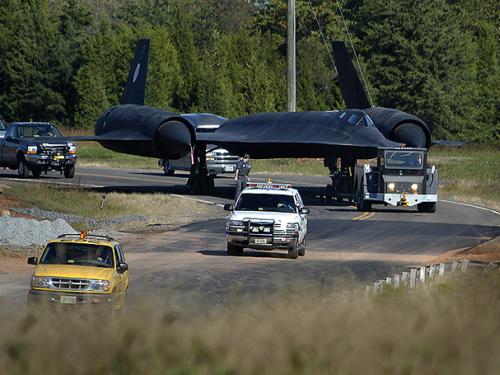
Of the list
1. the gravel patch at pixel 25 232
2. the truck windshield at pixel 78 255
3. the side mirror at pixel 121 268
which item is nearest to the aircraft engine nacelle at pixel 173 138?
the gravel patch at pixel 25 232

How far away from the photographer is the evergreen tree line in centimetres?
9869

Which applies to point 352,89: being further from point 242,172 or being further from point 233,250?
point 233,250

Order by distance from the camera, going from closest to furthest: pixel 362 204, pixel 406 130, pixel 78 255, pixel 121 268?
pixel 121 268
pixel 78 255
pixel 362 204
pixel 406 130

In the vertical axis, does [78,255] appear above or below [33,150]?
above

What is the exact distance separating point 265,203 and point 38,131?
27.0 metres

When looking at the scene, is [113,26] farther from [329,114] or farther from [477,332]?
[477,332]

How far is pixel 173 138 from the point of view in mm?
43844

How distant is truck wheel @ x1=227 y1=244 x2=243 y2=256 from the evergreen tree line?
66.3m

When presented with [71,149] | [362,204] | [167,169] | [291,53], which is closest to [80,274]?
[362,204]

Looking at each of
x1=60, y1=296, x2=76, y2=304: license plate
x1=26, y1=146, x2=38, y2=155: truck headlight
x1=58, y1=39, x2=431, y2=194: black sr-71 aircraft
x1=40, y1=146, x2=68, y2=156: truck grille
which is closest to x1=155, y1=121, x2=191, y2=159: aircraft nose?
x1=58, y1=39, x2=431, y2=194: black sr-71 aircraft

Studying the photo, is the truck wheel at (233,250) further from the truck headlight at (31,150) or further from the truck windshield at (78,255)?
the truck headlight at (31,150)

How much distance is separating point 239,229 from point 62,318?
17.0 meters

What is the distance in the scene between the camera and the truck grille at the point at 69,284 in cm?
1705

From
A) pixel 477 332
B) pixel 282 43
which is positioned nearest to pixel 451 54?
pixel 282 43
